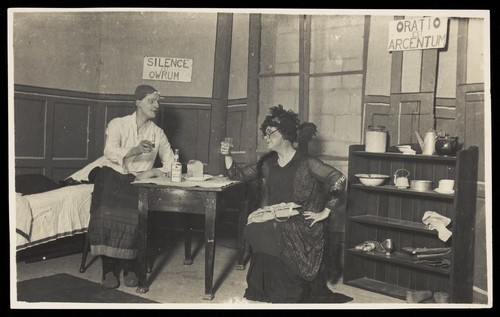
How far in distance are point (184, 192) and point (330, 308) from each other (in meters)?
1.25

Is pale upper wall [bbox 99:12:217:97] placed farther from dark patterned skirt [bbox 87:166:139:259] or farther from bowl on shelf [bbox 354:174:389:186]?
bowl on shelf [bbox 354:174:389:186]

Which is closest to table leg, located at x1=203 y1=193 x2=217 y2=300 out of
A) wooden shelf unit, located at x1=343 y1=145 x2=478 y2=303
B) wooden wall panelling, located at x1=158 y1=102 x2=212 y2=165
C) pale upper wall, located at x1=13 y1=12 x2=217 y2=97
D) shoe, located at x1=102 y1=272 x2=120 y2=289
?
shoe, located at x1=102 y1=272 x2=120 y2=289

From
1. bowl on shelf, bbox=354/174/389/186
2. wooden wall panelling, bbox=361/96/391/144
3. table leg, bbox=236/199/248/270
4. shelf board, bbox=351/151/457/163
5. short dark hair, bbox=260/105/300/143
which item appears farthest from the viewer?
table leg, bbox=236/199/248/270

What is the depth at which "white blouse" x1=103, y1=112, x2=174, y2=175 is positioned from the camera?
430 centimetres

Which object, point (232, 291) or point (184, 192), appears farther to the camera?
point (232, 291)

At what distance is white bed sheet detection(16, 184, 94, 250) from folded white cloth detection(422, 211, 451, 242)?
9.15 ft

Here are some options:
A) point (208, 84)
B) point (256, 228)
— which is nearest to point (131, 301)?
point (256, 228)

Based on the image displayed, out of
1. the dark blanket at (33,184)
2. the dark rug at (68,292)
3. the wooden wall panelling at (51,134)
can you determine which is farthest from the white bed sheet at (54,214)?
the wooden wall panelling at (51,134)

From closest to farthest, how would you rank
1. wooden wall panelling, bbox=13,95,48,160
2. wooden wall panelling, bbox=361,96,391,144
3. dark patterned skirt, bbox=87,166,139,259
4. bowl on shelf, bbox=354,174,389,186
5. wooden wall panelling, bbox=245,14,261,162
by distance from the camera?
dark patterned skirt, bbox=87,166,139,259 → bowl on shelf, bbox=354,174,389,186 → wooden wall panelling, bbox=361,96,391,144 → wooden wall panelling, bbox=13,95,48,160 → wooden wall panelling, bbox=245,14,261,162

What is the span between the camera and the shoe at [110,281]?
399cm

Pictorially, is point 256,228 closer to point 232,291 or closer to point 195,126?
point 232,291

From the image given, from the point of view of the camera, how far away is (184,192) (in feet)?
12.3

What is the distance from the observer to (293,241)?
3.78 metres

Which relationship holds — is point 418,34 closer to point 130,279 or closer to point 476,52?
point 476,52
